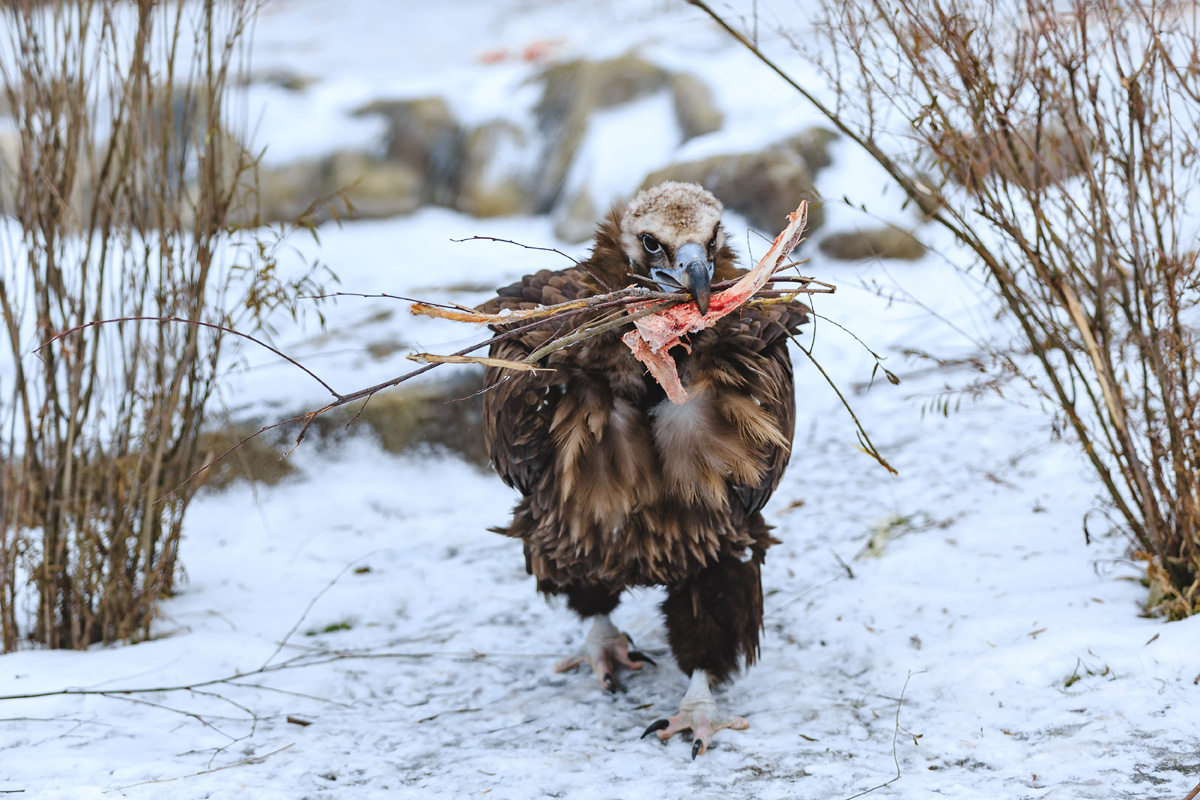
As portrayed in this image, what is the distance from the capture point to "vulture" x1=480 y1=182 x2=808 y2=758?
2.39m

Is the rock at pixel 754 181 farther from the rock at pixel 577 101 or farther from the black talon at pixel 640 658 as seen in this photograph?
the black talon at pixel 640 658

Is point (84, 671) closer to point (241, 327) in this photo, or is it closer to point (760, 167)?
point (241, 327)

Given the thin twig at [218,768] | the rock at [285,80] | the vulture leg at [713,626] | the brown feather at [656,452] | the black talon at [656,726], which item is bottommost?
the black talon at [656,726]

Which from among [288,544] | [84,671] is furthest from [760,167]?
[84,671]

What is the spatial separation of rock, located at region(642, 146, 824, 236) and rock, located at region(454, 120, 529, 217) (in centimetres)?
201

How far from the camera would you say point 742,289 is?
6.73 feet

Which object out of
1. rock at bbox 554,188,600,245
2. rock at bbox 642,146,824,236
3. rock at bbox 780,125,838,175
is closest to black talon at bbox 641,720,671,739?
rock at bbox 642,146,824,236

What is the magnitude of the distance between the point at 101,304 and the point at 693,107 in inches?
216

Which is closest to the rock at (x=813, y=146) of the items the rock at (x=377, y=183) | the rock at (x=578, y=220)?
the rock at (x=578, y=220)

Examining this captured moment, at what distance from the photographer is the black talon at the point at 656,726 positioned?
2.72 metres

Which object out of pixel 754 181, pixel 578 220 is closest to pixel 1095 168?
pixel 754 181

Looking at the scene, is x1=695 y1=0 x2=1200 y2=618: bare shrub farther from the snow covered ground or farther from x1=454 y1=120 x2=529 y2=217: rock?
x1=454 y1=120 x2=529 y2=217: rock

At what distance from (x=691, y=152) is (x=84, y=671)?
499cm

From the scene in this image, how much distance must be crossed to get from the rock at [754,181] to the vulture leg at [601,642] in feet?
12.2
